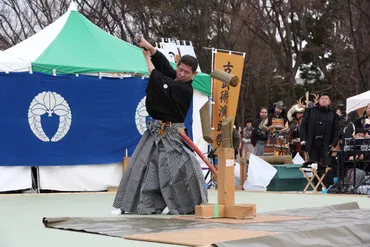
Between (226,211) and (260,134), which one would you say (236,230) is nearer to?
(226,211)

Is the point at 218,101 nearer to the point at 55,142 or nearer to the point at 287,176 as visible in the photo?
the point at 287,176

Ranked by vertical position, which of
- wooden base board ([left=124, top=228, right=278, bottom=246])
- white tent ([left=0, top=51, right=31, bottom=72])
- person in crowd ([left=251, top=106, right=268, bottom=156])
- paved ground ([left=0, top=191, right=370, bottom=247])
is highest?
white tent ([left=0, top=51, right=31, bottom=72])

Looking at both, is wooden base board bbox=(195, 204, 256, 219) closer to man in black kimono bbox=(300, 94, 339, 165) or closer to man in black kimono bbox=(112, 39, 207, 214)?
man in black kimono bbox=(112, 39, 207, 214)

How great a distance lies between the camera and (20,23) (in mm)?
25281

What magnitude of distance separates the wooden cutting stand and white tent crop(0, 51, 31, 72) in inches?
210

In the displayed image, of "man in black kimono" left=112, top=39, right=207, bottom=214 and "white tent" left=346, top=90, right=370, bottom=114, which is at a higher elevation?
"white tent" left=346, top=90, right=370, bottom=114

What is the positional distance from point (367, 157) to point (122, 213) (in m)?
4.48

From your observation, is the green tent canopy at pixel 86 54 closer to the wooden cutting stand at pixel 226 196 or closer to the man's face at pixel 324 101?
the man's face at pixel 324 101

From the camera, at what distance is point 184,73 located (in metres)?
5.66

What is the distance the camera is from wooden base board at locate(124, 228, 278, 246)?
143 inches

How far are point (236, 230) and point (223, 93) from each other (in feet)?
25.4

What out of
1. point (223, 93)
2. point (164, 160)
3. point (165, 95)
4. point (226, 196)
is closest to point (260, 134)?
point (223, 93)

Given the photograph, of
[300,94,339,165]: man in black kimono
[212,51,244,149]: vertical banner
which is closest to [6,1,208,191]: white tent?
[212,51,244,149]: vertical banner

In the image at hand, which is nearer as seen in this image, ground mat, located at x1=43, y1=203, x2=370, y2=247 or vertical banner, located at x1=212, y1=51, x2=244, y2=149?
ground mat, located at x1=43, y1=203, x2=370, y2=247
